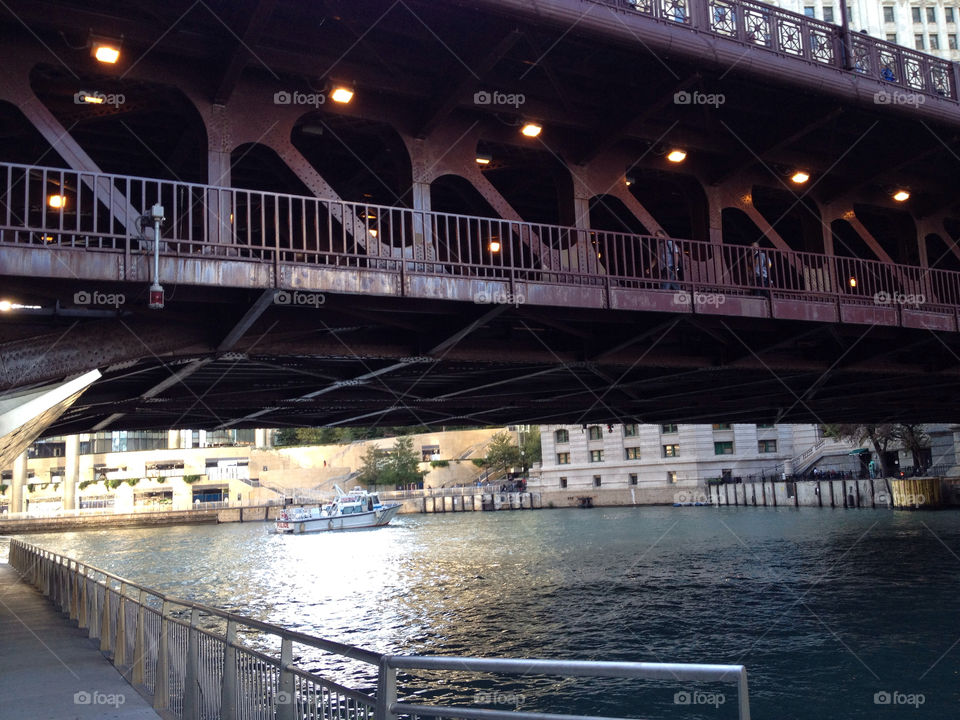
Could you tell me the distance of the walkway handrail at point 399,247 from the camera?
38.0 feet

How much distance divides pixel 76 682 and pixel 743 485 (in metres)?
77.9

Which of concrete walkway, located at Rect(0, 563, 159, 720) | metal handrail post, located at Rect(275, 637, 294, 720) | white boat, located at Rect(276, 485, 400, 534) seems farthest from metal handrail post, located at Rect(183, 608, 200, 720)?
white boat, located at Rect(276, 485, 400, 534)

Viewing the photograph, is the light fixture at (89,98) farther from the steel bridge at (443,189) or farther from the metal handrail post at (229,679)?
the metal handrail post at (229,679)

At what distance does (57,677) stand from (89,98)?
921 cm

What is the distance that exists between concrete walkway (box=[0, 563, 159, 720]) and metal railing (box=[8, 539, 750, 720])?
0.31 m

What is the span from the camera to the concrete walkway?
992 centimetres

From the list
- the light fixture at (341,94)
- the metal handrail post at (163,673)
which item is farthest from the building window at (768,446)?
the metal handrail post at (163,673)

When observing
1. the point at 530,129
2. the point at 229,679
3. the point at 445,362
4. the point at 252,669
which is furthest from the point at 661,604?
the point at 252,669

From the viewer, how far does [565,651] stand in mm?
18797

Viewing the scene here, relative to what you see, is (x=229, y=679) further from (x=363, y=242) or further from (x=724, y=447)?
(x=724, y=447)

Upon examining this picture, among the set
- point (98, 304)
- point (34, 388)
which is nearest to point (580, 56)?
point (98, 304)

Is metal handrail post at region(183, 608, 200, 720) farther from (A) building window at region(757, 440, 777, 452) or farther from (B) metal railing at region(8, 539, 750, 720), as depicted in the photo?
(A) building window at region(757, 440, 777, 452)

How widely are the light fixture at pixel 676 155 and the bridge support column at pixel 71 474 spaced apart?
106122 millimetres

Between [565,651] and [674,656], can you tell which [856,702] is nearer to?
[674,656]
